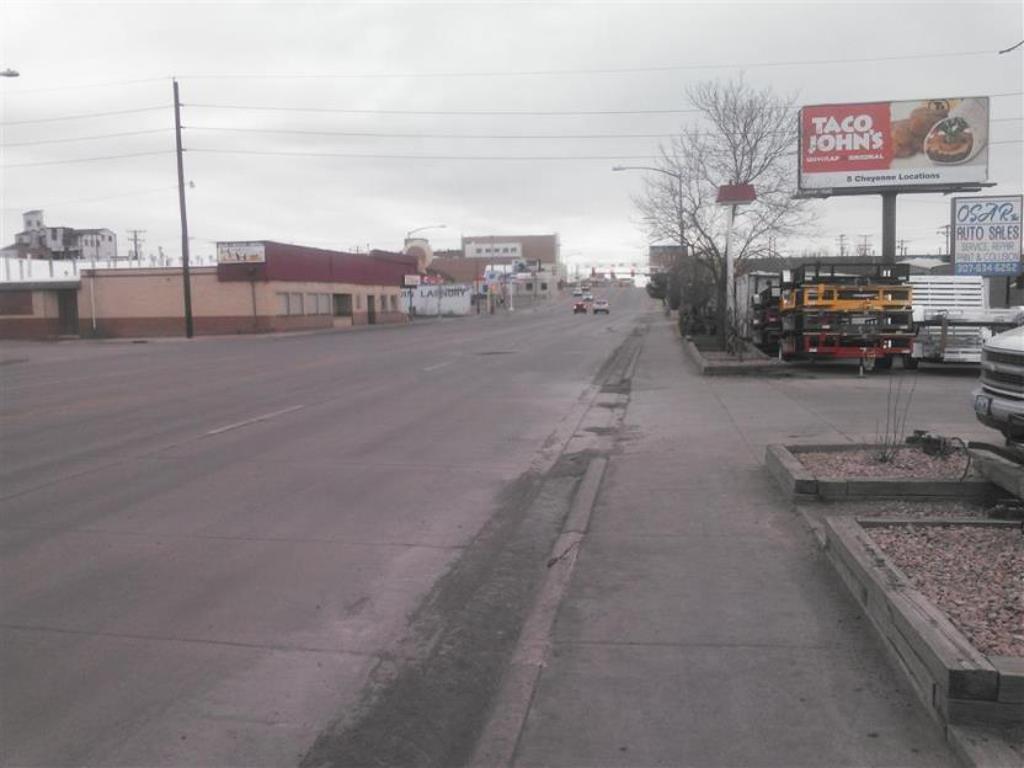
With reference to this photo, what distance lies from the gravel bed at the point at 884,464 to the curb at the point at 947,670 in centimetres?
298

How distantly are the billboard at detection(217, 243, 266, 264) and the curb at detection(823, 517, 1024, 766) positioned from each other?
1881 inches

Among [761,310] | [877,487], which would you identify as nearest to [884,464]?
[877,487]

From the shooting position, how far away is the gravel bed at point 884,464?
296 inches

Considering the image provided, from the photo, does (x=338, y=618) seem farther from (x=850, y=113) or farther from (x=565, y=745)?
(x=850, y=113)

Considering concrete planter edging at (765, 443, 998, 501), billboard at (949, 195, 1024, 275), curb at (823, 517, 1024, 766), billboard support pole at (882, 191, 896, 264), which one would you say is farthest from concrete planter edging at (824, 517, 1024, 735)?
billboard support pole at (882, 191, 896, 264)

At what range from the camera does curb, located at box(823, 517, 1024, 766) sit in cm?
344

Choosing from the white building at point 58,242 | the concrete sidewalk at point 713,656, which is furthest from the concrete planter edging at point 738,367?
the white building at point 58,242

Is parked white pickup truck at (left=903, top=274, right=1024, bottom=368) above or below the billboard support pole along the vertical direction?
below

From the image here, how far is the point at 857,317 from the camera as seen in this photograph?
19359mm

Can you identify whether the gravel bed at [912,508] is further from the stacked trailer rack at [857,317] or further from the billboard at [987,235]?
the billboard at [987,235]

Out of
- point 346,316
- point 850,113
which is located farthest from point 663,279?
point 850,113

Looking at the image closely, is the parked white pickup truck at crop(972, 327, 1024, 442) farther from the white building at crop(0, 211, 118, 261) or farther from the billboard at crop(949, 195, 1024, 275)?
the white building at crop(0, 211, 118, 261)

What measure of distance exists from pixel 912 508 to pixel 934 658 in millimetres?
3401

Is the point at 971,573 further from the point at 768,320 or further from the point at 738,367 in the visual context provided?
the point at 768,320
